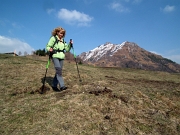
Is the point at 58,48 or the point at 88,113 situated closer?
the point at 88,113

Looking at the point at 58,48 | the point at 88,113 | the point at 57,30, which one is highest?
the point at 57,30

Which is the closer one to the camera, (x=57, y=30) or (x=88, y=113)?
(x=88, y=113)

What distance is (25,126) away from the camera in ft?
17.3

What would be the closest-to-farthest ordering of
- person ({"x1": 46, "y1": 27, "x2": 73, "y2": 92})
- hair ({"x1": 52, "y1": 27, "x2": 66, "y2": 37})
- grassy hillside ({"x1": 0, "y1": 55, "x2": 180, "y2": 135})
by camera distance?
grassy hillside ({"x1": 0, "y1": 55, "x2": 180, "y2": 135}) < person ({"x1": 46, "y1": 27, "x2": 73, "y2": 92}) < hair ({"x1": 52, "y1": 27, "x2": 66, "y2": 37})

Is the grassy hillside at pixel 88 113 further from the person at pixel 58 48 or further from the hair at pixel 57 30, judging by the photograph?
the hair at pixel 57 30

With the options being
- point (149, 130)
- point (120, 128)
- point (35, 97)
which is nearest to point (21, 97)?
point (35, 97)

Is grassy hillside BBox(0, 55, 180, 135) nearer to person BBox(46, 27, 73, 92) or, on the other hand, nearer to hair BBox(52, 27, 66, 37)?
person BBox(46, 27, 73, 92)

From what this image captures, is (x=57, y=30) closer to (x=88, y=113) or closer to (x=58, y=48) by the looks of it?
(x=58, y=48)

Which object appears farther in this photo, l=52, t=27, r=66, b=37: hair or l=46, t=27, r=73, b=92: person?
l=52, t=27, r=66, b=37: hair

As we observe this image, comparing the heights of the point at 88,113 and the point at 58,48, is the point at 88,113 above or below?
below

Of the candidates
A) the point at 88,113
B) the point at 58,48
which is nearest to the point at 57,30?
the point at 58,48

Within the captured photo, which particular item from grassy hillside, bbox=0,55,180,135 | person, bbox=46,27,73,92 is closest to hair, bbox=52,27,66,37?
person, bbox=46,27,73,92

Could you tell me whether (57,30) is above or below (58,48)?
above

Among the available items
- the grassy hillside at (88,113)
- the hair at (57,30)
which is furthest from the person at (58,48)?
the grassy hillside at (88,113)
